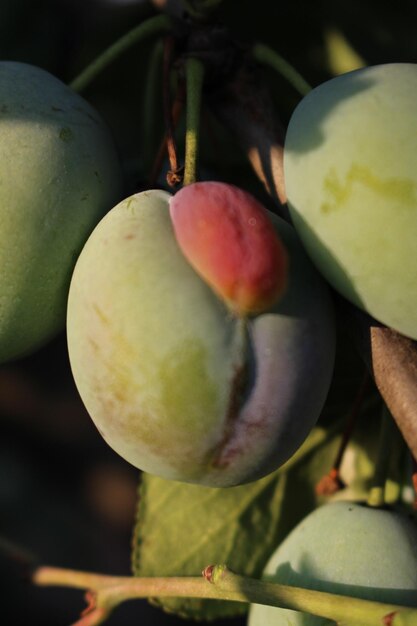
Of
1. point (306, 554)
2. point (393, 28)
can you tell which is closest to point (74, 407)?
point (393, 28)

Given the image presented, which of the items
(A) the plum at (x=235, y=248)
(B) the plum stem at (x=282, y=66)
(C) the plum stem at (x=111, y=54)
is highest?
(C) the plum stem at (x=111, y=54)

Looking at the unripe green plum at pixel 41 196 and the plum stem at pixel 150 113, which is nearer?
the unripe green plum at pixel 41 196

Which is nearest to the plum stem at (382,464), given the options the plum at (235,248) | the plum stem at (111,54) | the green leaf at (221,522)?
the green leaf at (221,522)

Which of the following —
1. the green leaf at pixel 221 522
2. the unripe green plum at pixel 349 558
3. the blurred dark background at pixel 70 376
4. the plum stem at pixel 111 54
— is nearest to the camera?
the unripe green plum at pixel 349 558

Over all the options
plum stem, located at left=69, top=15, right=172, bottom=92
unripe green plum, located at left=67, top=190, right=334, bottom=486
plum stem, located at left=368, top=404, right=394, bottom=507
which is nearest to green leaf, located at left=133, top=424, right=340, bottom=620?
plum stem, located at left=368, top=404, right=394, bottom=507

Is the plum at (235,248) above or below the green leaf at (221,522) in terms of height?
above

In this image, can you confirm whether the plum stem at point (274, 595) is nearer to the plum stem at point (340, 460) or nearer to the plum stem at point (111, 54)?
the plum stem at point (340, 460)
